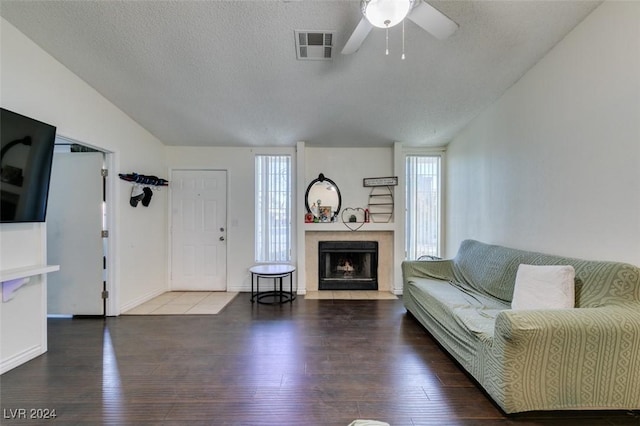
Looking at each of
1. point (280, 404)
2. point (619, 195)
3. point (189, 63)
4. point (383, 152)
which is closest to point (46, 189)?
point (189, 63)

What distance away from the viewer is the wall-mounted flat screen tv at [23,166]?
195cm

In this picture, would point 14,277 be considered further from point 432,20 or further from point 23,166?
point 432,20

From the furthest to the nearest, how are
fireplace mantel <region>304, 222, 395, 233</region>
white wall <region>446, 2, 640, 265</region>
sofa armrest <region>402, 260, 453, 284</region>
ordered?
fireplace mantel <region>304, 222, 395, 233</region>
sofa armrest <region>402, 260, 453, 284</region>
white wall <region>446, 2, 640, 265</region>

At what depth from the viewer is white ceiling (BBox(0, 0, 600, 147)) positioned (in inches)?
79.1

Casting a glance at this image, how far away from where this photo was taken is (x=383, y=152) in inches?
175

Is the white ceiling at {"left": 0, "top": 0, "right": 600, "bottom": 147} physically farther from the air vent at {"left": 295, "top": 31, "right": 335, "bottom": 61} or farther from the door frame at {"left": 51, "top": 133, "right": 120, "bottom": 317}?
the door frame at {"left": 51, "top": 133, "right": 120, "bottom": 317}

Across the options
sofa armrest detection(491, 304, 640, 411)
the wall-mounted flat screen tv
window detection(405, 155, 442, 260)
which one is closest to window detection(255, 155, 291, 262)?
window detection(405, 155, 442, 260)

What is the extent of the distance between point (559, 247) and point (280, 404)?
255 cm

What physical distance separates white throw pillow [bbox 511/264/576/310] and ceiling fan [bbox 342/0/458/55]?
1848mm

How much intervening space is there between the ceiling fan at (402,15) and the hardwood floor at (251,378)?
239cm

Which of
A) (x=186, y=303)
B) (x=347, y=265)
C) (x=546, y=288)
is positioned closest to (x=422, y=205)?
(x=347, y=265)

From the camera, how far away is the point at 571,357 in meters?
1.54

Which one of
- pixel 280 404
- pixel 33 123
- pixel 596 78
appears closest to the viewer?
pixel 280 404

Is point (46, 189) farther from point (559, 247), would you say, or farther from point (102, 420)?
point (559, 247)
